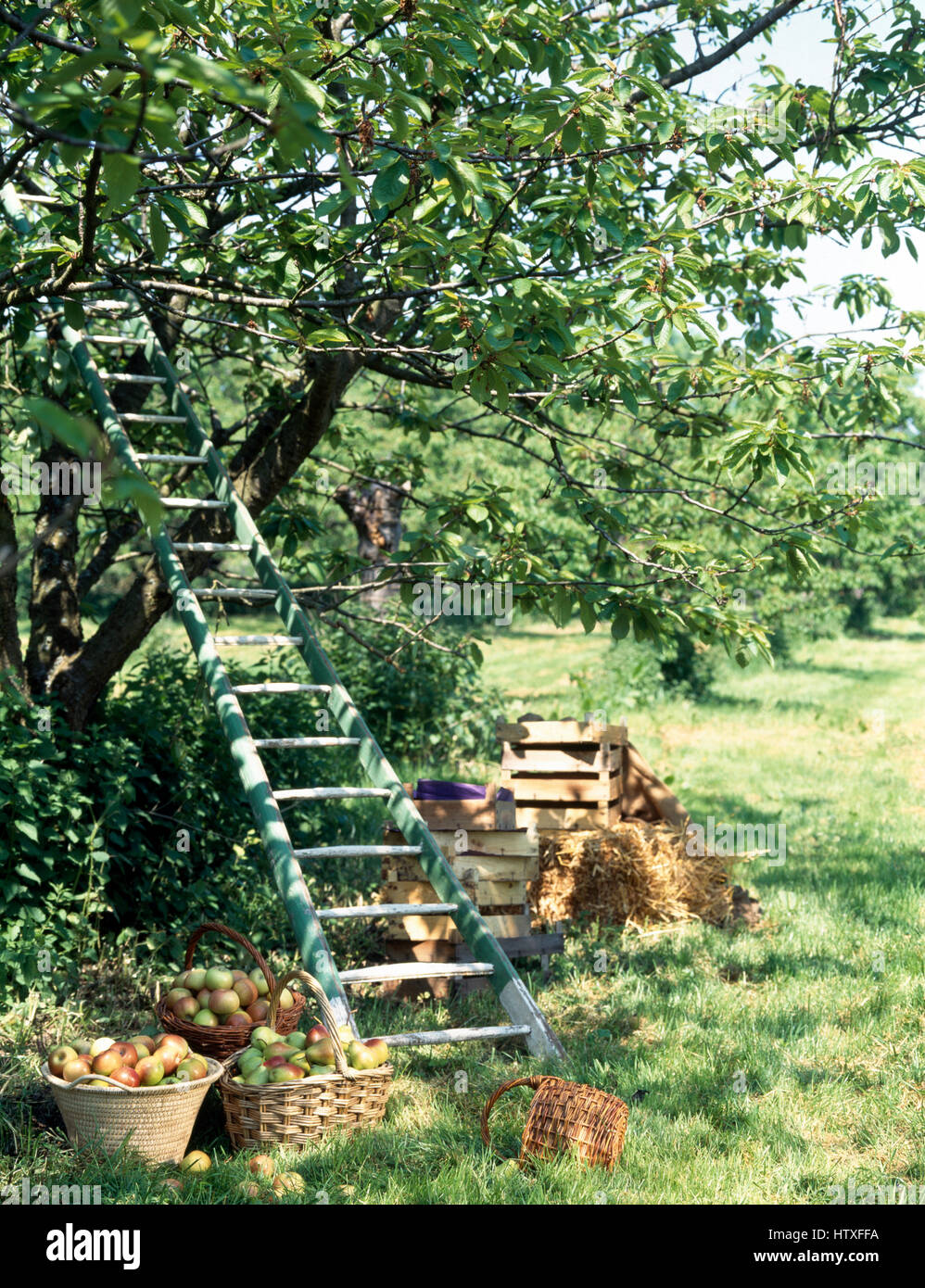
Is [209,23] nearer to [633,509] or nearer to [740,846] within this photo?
[740,846]

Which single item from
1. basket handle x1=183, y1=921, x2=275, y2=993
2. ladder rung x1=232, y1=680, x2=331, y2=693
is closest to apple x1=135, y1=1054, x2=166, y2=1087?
basket handle x1=183, y1=921, x2=275, y2=993

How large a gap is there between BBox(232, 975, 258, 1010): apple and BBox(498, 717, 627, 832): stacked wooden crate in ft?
11.2

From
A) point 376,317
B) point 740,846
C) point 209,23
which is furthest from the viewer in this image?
point 740,846

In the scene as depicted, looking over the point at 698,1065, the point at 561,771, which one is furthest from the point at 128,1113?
the point at 561,771

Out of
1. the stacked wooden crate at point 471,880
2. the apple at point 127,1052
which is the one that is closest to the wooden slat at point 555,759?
the stacked wooden crate at point 471,880

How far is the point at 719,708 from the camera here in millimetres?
16891

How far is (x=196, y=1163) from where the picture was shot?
384 cm

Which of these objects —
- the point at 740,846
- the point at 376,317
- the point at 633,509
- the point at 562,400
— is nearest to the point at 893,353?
the point at 562,400

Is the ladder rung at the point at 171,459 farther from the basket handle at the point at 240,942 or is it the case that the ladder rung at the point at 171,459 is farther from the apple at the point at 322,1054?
the apple at the point at 322,1054

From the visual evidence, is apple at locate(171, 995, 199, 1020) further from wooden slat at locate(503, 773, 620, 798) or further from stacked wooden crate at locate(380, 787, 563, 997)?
wooden slat at locate(503, 773, 620, 798)

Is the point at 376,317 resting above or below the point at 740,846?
above

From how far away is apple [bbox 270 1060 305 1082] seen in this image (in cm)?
396

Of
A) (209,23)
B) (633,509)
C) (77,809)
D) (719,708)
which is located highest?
(209,23)
